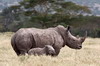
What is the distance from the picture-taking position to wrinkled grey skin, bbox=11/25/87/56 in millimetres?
11974

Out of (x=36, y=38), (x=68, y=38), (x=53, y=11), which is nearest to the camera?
(x=36, y=38)

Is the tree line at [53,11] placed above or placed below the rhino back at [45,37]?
below

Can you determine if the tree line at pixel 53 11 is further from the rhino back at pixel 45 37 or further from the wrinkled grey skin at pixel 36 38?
the rhino back at pixel 45 37

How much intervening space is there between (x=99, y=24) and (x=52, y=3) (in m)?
9.43

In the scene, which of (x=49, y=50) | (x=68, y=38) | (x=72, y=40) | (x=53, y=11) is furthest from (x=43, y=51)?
(x=53, y=11)

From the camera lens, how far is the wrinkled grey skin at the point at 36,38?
12.0 metres

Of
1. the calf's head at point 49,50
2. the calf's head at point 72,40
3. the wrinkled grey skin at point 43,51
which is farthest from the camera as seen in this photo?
the calf's head at point 72,40

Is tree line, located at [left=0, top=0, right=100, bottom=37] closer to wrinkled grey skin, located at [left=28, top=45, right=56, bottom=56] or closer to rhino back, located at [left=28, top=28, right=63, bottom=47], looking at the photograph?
rhino back, located at [left=28, top=28, right=63, bottom=47]

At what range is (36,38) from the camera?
12219mm

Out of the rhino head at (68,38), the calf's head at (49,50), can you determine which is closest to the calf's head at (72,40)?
the rhino head at (68,38)

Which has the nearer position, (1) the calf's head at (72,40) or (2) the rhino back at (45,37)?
(2) the rhino back at (45,37)

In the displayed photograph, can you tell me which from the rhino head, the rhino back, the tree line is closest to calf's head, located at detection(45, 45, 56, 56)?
the rhino back

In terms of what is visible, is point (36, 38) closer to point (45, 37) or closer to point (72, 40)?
point (45, 37)

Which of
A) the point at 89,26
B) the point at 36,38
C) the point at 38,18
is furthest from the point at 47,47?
the point at 89,26
